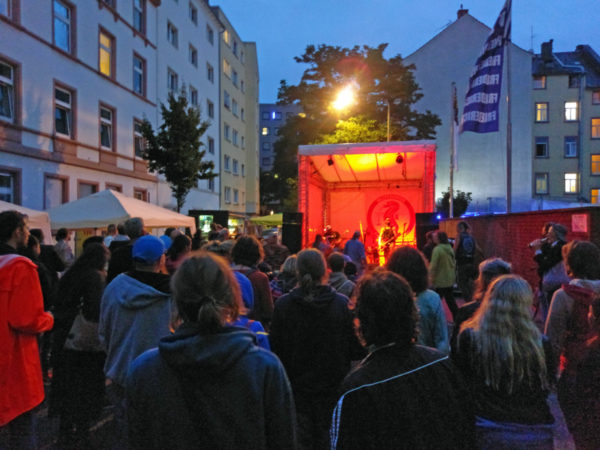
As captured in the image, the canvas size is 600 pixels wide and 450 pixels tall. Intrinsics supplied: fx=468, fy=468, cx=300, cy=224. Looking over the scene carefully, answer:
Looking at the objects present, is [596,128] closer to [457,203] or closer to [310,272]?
[457,203]

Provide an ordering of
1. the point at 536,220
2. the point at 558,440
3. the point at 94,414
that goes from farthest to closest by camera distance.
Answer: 1. the point at 536,220
2. the point at 558,440
3. the point at 94,414

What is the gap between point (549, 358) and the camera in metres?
2.28

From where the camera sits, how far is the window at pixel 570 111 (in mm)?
38469

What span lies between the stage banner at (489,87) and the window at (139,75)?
15.2m

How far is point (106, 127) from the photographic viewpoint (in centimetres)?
1892

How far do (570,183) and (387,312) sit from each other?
1711 inches

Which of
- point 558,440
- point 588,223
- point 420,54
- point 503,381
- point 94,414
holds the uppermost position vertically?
point 420,54

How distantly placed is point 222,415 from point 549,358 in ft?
5.36

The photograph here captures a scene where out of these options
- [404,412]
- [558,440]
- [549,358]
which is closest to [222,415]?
[404,412]

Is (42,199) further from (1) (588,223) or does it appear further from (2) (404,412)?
(2) (404,412)

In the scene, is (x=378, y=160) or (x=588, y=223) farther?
(x=378, y=160)

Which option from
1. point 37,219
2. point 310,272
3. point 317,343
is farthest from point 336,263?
point 37,219

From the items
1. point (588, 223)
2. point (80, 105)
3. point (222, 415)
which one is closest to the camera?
point (222, 415)

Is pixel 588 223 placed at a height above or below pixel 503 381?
above
